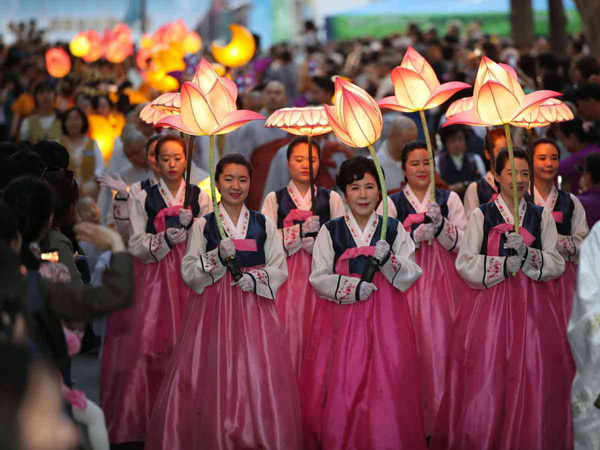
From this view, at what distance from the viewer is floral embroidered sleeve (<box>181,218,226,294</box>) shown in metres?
4.64

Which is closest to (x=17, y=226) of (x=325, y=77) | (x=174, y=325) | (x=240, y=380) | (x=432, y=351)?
(x=240, y=380)

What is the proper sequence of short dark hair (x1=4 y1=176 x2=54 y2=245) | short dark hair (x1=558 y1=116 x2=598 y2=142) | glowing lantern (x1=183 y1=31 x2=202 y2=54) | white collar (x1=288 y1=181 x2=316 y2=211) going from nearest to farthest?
1. short dark hair (x1=4 y1=176 x2=54 y2=245)
2. white collar (x1=288 y1=181 x2=316 y2=211)
3. short dark hair (x1=558 y1=116 x2=598 y2=142)
4. glowing lantern (x1=183 y1=31 x2=202 y2=54)

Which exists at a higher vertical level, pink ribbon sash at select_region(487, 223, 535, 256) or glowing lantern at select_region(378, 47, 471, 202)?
glowing lantern at select_region(378, 47, 471, 202)

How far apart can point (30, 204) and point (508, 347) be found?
2.38 m

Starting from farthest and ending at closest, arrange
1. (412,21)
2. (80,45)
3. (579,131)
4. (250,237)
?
(412,21), (80,45), (579,131), (250,237)

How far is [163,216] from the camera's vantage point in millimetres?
5504

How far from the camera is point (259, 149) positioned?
794 cm

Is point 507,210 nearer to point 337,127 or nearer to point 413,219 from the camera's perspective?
point 413,219

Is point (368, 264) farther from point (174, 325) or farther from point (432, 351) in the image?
point (174, 325)

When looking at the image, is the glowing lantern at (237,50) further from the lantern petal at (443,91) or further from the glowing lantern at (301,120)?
the lantern petal at (443,91)

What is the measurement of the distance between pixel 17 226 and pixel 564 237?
10.1ft

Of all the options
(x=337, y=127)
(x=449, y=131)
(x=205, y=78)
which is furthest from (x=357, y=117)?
(x=449, y=131)

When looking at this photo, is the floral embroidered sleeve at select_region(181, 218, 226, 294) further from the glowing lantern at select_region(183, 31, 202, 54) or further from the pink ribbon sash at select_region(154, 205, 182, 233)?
the glowing lantern at select_region(183, 31, 202, 54)

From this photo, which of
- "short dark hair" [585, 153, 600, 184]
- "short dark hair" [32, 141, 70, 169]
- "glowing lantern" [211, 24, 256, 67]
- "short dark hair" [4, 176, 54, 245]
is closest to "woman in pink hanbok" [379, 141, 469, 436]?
"short dark hair" [585, 153, 600, 184]
